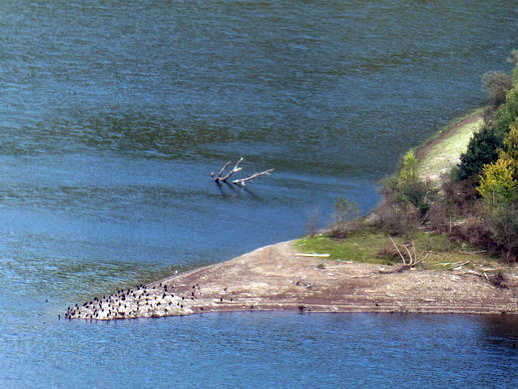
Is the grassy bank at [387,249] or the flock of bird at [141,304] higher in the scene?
the grassy bank at [387,249]

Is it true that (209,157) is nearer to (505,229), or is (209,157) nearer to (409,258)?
(409,258)

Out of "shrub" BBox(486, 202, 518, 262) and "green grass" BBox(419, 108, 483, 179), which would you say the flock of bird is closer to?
"shrub" BBox(486, 202, 518, 262)

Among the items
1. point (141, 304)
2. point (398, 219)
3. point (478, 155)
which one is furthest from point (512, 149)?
point (141, 304)

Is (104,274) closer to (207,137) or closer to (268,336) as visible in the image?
(268,336)

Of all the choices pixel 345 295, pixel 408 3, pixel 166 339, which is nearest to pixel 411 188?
pixel 345 295

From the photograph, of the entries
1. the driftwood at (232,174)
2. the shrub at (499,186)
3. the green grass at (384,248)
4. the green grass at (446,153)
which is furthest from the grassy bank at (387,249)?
the green grass at (446,153)

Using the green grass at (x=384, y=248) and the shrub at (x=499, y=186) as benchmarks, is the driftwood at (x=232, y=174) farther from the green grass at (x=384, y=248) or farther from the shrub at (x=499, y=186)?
the shrub at (x=499, y=186)

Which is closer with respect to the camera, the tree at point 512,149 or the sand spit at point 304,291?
the sand spit at point 304,291

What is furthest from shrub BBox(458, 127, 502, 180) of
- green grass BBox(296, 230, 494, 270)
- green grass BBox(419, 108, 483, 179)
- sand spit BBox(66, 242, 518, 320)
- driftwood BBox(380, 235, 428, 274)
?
sand spit BBox(66, 242, 518, 320)
